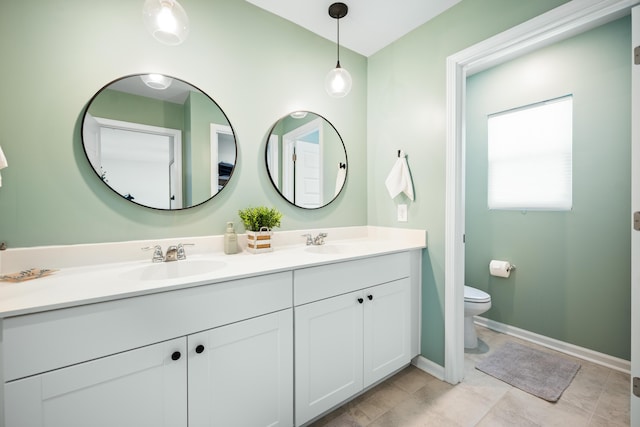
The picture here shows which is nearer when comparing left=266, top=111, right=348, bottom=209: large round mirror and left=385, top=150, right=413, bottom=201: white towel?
left=266, top=111, right=348, bottom=209: large round mirror

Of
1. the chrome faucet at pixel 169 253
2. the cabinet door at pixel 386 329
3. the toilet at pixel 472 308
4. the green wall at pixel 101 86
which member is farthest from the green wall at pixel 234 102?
the toilet at pixel 472 308

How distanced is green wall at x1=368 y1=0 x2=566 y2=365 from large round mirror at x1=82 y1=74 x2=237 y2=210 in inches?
50.1

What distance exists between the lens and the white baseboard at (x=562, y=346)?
6.17ft

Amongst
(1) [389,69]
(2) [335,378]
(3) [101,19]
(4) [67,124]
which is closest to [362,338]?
(2) [335,378]

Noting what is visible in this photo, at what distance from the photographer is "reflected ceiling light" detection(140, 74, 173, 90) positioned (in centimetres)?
140

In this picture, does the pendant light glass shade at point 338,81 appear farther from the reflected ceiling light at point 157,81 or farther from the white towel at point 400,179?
the reflected ceiling light at point 157,81

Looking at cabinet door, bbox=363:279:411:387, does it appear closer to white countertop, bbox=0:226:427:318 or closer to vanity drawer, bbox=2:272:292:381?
white countertop, bbox=0:226:427:318

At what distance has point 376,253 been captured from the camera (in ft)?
5.10

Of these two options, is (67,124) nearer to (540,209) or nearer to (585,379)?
(540,209)

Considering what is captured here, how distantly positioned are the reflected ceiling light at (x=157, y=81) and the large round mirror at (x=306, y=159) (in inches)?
25.3

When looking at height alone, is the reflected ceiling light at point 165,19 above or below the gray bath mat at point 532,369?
above

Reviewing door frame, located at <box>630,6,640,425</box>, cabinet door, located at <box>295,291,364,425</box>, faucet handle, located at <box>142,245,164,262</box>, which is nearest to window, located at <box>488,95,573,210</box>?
door frame, located at <box>630,6,640,425</box>

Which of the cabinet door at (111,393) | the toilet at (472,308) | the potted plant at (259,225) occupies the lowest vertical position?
the toilet at (472,308)

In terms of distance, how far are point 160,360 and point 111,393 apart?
0.15 metres
